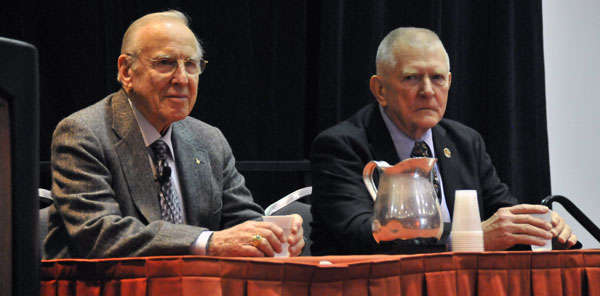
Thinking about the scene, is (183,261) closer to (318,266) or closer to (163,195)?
(318,266)

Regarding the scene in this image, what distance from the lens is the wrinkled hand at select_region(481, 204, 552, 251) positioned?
6.31 ft

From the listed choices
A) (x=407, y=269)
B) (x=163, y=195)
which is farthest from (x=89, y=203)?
(x=407, y=269)

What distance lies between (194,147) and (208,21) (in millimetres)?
1104

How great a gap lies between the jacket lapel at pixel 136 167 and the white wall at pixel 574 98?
2419 millimetres

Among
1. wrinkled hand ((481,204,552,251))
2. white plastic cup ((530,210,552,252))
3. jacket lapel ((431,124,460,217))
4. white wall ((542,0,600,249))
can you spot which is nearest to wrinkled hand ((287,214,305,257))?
wrinkled hand ((481,204,552,251))

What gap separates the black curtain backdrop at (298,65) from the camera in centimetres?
321

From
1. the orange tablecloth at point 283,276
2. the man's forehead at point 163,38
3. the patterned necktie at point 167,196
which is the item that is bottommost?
the orange tablecloth at point 283,276

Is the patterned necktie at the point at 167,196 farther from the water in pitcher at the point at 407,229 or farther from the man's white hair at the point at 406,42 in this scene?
the man's white hair at the point at 406,42

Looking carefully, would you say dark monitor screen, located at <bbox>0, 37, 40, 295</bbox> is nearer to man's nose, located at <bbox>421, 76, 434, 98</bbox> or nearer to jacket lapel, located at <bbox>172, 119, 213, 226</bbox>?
jacket lapel, located at <bbox>172, 119, 213, 226</bbox>

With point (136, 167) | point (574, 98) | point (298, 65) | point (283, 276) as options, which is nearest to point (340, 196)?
point (136, 167)

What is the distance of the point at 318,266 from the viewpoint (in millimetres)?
1434

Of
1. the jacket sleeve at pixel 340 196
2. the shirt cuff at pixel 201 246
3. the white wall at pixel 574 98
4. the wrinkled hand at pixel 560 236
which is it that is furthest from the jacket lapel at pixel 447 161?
the white wall at pixel 574 98

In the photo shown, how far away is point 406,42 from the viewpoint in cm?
257

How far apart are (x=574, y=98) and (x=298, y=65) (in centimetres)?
146
